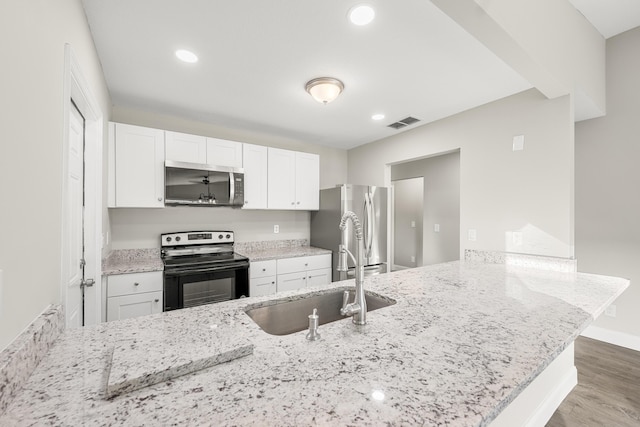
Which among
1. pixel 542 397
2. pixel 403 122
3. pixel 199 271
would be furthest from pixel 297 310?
pixel 403 122

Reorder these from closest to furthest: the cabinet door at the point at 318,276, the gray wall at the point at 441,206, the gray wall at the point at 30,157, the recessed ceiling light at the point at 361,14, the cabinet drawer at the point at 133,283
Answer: the gray wall at the point at 30,157, the recessed ceiling light at the point at 361,14, the cabinet drawer at the point at 133,283, the cabinet door at the point at 318,276, the gray wall at the point at 441,206

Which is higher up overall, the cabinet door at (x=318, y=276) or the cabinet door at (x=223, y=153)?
the cabinet door at (x=223, y=153)

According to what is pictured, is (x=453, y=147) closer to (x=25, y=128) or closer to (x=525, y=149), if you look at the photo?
(x=525, y=149)

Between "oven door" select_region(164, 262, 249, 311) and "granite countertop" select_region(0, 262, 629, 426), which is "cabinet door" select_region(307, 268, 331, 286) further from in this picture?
"granite countertop" select_region(0, 262, 629, 426)

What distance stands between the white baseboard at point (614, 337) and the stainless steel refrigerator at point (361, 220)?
7.19ft

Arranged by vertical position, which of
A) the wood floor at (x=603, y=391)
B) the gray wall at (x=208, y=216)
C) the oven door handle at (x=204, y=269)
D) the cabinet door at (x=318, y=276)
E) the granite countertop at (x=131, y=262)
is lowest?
the wood floor at (x=603, y=391)

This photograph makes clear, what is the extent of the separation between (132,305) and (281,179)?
2.04 m

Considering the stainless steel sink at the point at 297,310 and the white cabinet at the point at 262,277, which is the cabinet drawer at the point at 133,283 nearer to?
the white cabinet at the point at 262,277

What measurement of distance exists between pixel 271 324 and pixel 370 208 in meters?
2.49

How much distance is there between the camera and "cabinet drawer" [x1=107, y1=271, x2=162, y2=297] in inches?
87.5

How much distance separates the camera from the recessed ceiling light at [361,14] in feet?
5.00

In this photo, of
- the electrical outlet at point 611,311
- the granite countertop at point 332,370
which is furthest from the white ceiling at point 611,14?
the electrical outlet at point 611,311

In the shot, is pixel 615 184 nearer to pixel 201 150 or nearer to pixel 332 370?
pixel 332 370

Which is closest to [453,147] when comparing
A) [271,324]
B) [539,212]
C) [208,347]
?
[539,212]
